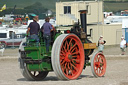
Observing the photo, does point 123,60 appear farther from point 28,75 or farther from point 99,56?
point 28,75

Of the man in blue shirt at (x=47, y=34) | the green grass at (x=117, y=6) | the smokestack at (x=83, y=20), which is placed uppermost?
the green grass at (x=117, y=6)

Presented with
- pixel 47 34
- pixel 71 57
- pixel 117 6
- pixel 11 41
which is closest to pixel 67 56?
pixel 71 57

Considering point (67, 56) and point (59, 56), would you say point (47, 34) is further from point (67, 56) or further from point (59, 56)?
point (59, 56)

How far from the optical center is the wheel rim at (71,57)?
11.1 m

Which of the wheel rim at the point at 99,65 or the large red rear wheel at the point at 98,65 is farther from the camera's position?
the wheel rim at the point at 99,65

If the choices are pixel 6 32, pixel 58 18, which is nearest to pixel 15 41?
pixel 6 32

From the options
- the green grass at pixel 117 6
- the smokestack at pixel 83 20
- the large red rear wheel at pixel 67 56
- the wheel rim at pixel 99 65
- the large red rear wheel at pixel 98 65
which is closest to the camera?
the large red rear wheel at pixel 67 56

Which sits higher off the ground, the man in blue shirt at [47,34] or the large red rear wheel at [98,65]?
the man in blue shirt at [47,34]

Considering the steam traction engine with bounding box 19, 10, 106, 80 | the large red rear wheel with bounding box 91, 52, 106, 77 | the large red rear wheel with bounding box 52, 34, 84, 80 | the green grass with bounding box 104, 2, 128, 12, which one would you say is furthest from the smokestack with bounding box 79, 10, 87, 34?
the green grass with bounding box 104, 2, 128, 12

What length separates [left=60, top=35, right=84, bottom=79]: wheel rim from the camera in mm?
11110

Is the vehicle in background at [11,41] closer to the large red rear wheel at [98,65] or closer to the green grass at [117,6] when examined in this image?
the large red rear wheel at [98,65]

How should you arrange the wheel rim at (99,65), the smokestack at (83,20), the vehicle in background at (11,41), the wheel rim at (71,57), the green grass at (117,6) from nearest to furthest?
the wheel rim at (71,57), the wheel rim at (99,65), the smokestack at (83,20), the vehicle in background at (11,41), the green grass at (117,6)

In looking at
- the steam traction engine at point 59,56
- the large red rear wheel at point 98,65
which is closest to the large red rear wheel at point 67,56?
the steam traction engine at point 59,56

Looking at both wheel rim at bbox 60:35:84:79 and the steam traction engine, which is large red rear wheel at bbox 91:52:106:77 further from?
wheel rim at bbox 60:35:84:79
